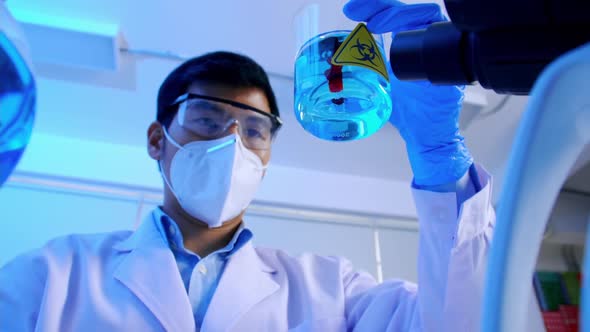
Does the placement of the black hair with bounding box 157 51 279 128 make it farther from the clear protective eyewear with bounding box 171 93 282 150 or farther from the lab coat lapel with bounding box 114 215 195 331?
the lab coat lapel with bounding box 114 215 195 331

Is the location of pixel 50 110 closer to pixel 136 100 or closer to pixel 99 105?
pixel 99 105

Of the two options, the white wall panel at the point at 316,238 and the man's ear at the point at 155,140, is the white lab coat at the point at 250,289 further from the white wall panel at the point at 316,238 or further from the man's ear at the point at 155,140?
the white wall panel at the point at 316,238

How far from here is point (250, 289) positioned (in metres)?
0.94

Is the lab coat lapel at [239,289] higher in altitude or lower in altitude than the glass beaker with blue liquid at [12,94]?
lower

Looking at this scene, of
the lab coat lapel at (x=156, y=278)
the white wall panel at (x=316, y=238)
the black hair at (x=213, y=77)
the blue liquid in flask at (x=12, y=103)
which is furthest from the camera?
the white wall panel at (x=316, y=238)

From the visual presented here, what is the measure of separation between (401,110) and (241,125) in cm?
43

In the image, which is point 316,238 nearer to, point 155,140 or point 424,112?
point 155,140

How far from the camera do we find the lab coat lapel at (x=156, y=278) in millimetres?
819

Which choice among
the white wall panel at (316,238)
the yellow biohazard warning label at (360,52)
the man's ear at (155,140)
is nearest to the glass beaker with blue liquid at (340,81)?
the yellow biohazard warning label at (360,52)

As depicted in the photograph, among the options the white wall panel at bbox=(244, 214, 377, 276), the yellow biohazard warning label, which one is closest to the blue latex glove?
the yellow biohazard warning label

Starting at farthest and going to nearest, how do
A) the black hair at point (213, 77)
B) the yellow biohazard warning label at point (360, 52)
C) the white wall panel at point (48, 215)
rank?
the white wall panel at point (48, 215) < the black hair at point (213, 77) < the yellow biohazard warning label at point (360, 52)

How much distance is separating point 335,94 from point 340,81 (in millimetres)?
20

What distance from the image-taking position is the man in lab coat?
69 centimetres

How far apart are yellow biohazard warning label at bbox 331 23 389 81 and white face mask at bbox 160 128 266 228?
49 cm
